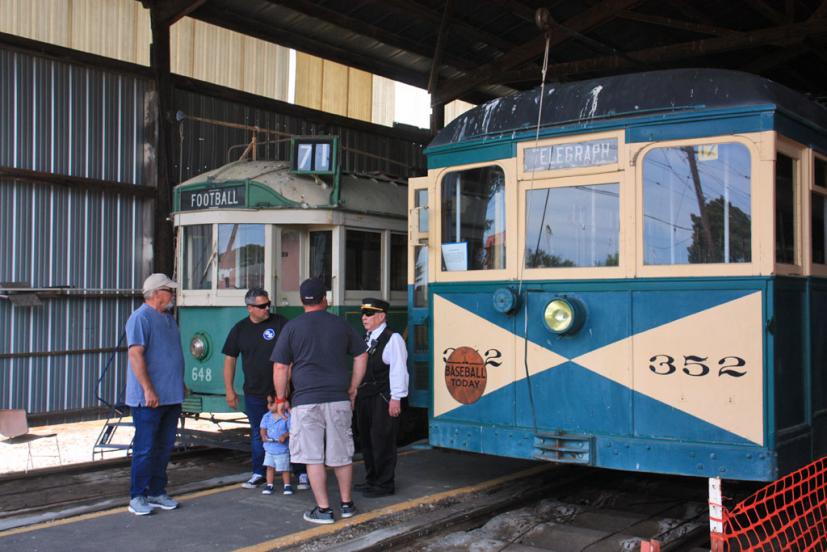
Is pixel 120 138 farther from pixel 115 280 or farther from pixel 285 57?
pixel 285 57

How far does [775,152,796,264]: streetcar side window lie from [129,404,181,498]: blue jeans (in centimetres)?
457

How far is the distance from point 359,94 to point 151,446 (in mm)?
11538

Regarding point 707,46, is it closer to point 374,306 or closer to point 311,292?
point 374,306

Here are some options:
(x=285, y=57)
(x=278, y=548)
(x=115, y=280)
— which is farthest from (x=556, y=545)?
(x=285, y=57)

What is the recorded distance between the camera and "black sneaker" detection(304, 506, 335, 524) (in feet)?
19.6

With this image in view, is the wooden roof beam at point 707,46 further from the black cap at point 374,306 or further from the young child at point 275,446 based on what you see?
the young child at point 275,446

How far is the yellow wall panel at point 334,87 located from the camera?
1583 centimetres

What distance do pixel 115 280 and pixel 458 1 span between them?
23.2ft

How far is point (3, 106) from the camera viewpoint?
10.9 metres

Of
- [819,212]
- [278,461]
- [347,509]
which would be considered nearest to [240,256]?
[278,461]

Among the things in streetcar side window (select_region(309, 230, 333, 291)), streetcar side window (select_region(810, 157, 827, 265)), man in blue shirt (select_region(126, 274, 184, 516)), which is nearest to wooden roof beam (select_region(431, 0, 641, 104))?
streetcar side window (select_region(309, 230, 333, 291))

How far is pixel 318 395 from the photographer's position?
600 centimetres

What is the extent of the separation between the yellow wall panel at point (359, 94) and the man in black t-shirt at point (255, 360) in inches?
386

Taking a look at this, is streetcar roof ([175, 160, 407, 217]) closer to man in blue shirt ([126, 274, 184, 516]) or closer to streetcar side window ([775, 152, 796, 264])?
man in blue shirt ([126, 274, 184, 516])
